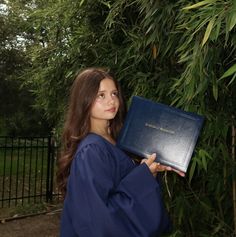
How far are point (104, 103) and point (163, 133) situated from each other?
267mm

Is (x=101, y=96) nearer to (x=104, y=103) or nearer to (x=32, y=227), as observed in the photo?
(x=104, y=103)

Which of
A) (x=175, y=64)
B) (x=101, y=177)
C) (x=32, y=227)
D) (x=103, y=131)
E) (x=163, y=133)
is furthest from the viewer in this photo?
(x=32, y=227)

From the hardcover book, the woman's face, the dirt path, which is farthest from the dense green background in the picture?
the dirt path

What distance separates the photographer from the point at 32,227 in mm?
5047

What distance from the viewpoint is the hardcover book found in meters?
1.55

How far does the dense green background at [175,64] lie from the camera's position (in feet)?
6.44

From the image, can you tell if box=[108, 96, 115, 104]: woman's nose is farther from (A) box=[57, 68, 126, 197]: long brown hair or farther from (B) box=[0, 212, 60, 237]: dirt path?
(B) box=[0, 212, 60, 237]: dirt path

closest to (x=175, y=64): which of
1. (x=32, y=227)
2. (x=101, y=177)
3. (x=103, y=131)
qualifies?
(x=103, y=131)

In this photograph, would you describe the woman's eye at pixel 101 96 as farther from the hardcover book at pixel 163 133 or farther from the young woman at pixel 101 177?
the hardcover book at pixel 163 133

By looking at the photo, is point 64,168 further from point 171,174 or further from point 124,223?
point 171,174

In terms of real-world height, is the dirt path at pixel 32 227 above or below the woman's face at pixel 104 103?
below

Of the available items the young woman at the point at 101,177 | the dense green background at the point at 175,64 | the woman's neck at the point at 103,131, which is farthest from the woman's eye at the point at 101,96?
the dense green background at the point at 175,64

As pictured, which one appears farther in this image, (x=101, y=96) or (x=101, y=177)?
(x=101, y=96)

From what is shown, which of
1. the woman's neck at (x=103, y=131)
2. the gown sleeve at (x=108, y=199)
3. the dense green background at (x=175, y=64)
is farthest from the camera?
the dense green background at (x=175, y=64)
